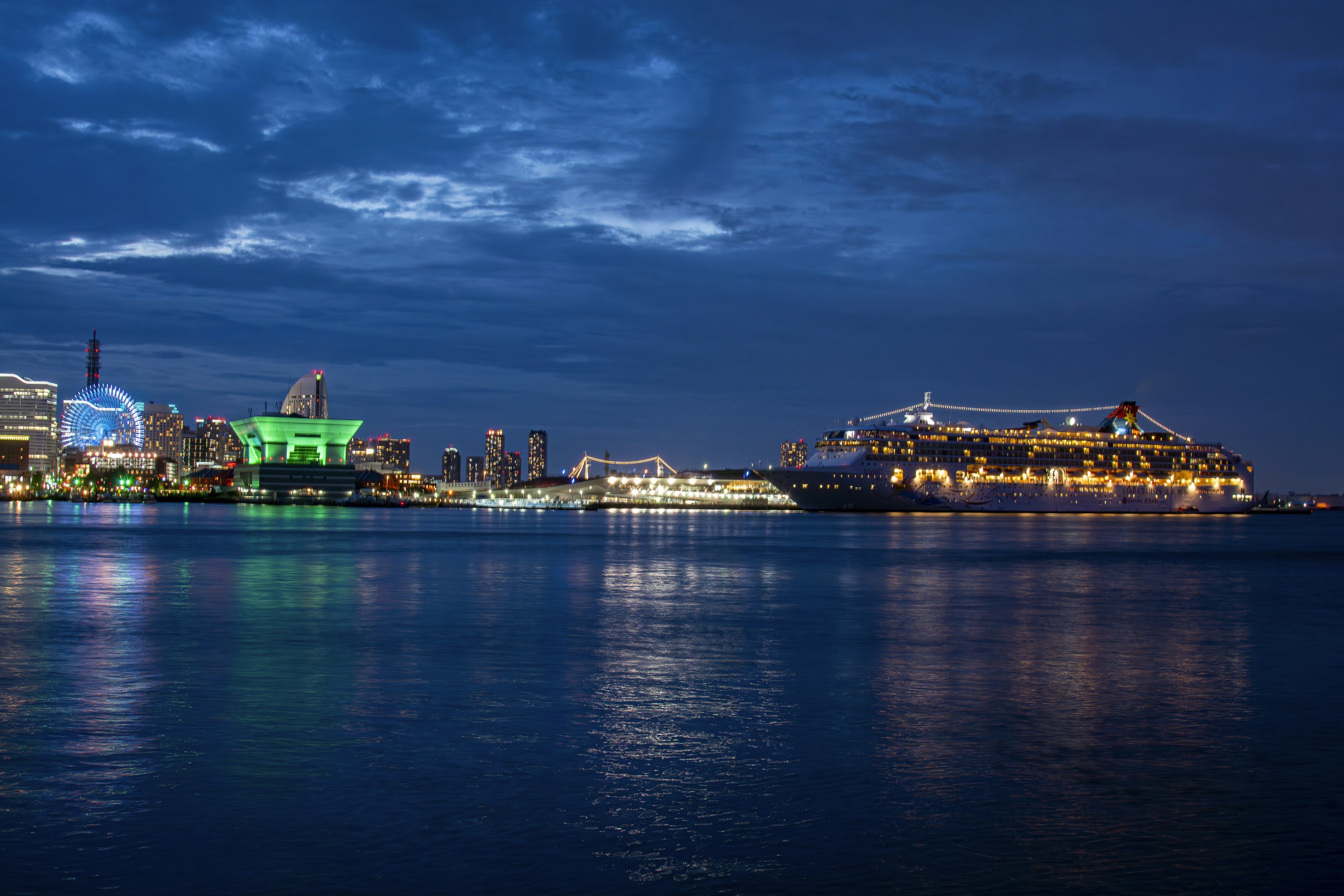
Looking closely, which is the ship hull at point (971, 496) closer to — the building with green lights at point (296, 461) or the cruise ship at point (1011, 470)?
the cruise ship at point (1011, 470)

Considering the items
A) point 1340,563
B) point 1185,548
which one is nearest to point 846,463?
point 1185,548

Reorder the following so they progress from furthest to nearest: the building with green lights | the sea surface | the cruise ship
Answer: the building with green lights
the cruise ship
the sea surface

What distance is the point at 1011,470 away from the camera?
362 ft

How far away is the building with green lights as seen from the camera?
595 ft

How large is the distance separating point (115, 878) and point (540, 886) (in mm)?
2701

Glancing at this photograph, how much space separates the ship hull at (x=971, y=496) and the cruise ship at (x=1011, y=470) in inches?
3.9

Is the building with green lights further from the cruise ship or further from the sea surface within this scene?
the sea surface

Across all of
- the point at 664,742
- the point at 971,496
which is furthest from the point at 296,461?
the point at 664,742

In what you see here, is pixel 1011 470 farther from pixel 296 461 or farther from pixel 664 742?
pixel 296 461

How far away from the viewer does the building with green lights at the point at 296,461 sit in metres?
182

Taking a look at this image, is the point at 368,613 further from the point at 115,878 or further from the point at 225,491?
the point at 225,491

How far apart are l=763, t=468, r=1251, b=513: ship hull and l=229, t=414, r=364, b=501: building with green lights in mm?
95253

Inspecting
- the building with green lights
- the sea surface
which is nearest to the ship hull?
the sea surface

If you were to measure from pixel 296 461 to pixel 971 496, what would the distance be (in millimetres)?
116525
